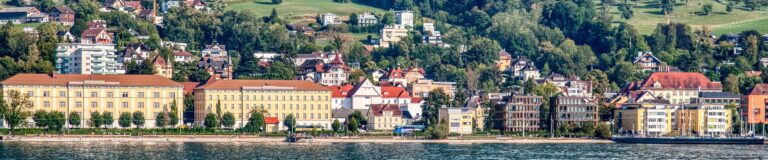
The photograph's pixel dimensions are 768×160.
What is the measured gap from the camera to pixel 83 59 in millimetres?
165000

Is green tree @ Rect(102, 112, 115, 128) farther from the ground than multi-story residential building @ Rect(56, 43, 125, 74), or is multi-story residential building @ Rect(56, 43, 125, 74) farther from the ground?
multi-story residential building @ Rect(56, 43, 125, 74)

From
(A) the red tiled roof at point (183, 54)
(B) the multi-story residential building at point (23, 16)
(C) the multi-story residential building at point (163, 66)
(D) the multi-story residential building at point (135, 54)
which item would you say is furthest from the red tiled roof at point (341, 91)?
(B) the multi-story residential building at point (23, 16)

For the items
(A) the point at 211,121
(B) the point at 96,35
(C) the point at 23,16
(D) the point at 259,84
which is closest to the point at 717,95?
(D) the point at 259,84

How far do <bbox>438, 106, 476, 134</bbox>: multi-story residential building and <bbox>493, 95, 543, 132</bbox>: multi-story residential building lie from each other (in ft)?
11.6

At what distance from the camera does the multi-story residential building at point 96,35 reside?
169875 millimetres

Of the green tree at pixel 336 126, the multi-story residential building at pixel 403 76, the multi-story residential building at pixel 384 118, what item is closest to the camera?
the green tree at pixel 336 126

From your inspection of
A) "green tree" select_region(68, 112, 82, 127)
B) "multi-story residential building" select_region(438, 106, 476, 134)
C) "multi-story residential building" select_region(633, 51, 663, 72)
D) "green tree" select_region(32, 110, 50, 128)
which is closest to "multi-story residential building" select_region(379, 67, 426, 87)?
"multi-story residential building" select_region(633, 51, 663, 72)

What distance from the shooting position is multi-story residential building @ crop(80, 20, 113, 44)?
169875 millimetres

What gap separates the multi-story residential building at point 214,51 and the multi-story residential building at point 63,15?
13.6 m

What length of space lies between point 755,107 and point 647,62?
3201 centimetres

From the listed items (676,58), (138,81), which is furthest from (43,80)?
(676,58)

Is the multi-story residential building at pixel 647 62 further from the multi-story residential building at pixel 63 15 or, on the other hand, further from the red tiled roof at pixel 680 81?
the multi-story residential building at pixel 63 15

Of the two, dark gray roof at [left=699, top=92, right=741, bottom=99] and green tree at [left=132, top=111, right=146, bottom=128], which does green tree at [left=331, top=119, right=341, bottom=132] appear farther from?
dark gray roof at [left=699, top=92, right=741, bottom=99]

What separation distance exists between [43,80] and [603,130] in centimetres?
4221
